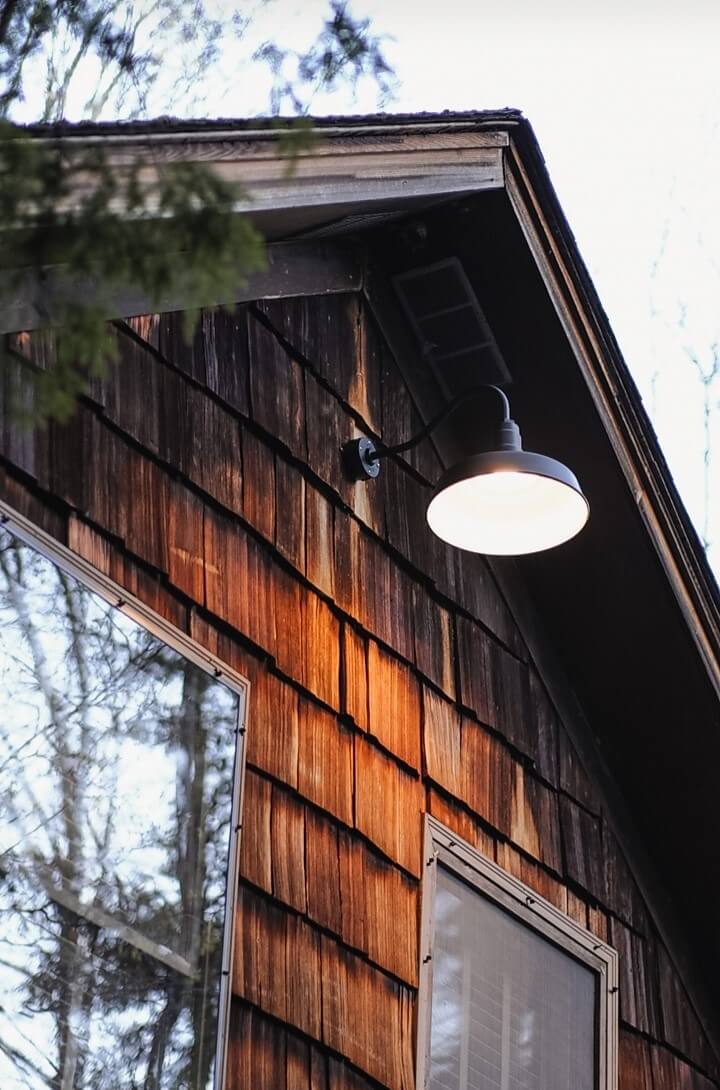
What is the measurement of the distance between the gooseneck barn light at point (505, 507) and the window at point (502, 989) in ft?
2.64

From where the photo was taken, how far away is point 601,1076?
16.1 ft

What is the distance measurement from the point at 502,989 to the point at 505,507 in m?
1.34

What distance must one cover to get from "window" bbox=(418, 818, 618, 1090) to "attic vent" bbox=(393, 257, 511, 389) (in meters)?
1.47

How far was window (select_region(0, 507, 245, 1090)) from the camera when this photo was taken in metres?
2.94

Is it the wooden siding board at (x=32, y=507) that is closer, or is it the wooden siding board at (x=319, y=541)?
the wooden siding board at (x=32, y=507)

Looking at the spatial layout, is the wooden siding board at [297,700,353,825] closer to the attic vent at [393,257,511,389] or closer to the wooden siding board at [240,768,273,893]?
the wooden siding board at [240,768,273,893]

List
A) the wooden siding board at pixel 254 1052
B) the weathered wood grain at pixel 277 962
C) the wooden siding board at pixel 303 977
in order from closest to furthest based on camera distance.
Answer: the wooden siding board at pixel 254 1052 < the weathered wood grain at pixel 277 962 < the wooden siding board at pixel 303 977

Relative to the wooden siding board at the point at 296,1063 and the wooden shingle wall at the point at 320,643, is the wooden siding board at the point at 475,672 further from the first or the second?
the wooden siding board at the point at 296,1063

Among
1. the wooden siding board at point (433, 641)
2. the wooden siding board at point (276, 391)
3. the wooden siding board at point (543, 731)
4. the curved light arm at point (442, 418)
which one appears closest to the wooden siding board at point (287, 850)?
the wooden siding board at point (433, 641)

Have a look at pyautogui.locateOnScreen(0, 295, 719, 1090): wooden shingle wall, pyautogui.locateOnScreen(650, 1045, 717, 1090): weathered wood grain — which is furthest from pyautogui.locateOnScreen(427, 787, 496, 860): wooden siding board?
pyautogui.locateOnScreen(650, 1045, 717, 1090): weathered wood grain

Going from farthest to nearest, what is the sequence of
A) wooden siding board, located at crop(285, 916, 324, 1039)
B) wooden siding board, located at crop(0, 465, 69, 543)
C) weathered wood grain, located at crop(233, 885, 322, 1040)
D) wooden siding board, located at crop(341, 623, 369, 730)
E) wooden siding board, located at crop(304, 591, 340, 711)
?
wooden siding board, located at crop(341, 623, 369, 730), wooden siding board, located at crop(304, 591, 340, 711), wooden siding board, located at crop(285, 916, 324, 1039), weathered wood grain, located at crop(233, 885, 322, 1040), wooden siding board, located at crop(0, 465, 69, 543)

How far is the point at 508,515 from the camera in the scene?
4363mm

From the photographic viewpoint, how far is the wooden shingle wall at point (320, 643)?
3.62m

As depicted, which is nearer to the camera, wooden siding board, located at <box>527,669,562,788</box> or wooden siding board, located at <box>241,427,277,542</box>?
wooden siding board, located at <box>241,427,277,542</box>
